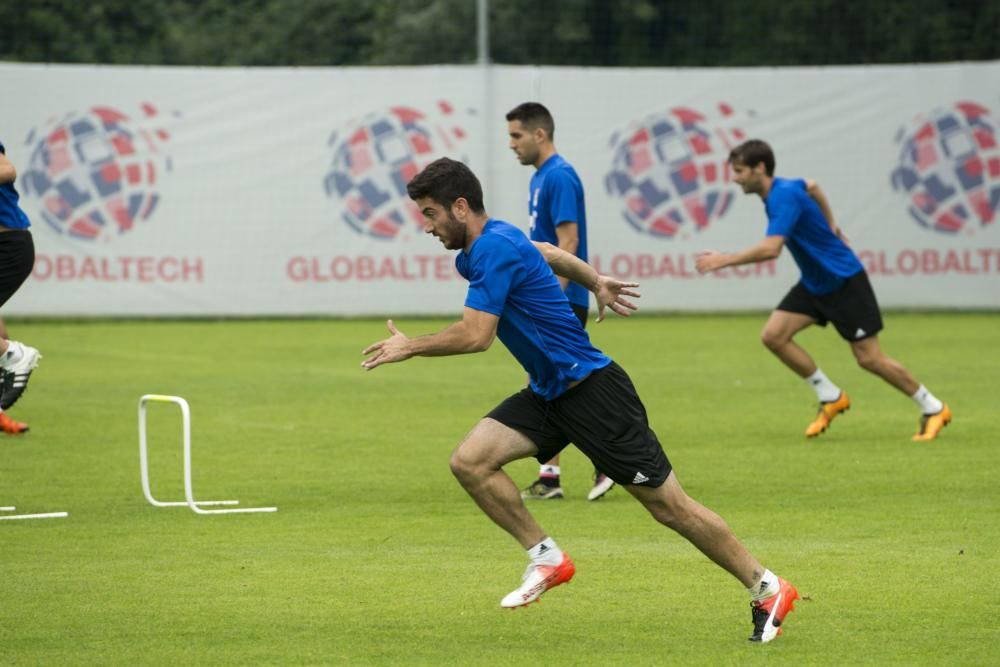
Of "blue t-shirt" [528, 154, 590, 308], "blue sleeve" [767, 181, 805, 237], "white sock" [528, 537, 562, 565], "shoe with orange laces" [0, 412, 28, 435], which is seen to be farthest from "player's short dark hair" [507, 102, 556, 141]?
"shoe with orange laces" [0, 412, 28, 435]

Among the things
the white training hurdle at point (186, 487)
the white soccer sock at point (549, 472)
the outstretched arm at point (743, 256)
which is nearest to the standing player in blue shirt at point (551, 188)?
the white soccer sock at point (549, 472)

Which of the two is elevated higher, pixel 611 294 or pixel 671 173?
pixel 611 294

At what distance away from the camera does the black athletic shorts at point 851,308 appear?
41.4 ft

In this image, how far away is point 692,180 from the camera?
76.1ft

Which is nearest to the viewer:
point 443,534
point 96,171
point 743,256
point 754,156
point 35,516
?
point 443,534

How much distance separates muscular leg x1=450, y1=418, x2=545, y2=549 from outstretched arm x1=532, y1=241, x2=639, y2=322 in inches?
27.0

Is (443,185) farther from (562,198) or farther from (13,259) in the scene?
(13,259)

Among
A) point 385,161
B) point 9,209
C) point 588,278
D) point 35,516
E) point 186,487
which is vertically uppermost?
point 588,278

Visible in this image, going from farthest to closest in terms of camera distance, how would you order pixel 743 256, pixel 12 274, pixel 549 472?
pixel 743 256
pixel 12 274
pixel 549 472

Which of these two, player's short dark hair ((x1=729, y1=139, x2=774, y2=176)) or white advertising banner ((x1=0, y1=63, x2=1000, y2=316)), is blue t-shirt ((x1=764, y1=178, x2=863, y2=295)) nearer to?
player's short dark hair ((x1=729, y1=139, x2=774, y2=176))

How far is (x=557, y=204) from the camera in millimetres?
10430

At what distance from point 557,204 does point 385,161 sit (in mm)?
12476

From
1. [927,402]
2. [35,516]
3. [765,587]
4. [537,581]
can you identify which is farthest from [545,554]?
[927,402]

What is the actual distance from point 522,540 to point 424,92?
1643 cm
